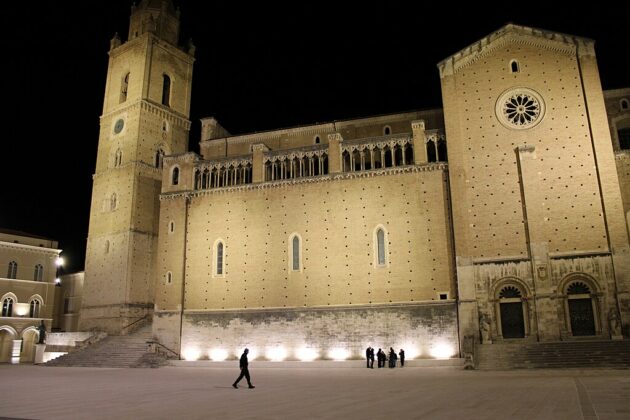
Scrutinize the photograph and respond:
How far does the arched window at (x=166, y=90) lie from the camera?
125 ft

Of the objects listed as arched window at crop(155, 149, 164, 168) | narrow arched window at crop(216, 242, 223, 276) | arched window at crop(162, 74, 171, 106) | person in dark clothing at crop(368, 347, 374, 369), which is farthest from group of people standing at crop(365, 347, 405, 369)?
arched window at crop(162, 74, 171, 106)

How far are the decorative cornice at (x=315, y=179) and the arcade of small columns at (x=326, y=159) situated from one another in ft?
1.07

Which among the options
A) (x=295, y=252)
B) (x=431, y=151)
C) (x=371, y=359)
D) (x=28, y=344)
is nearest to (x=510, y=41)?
(x=431, y=151)

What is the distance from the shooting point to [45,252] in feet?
133

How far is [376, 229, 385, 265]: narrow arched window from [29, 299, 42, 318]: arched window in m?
27.8

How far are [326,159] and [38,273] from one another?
25432mm

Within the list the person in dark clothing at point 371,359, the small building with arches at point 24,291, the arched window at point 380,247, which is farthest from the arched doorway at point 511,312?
the small building with arches at point 24,291

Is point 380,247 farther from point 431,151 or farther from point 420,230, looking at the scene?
point 431,151

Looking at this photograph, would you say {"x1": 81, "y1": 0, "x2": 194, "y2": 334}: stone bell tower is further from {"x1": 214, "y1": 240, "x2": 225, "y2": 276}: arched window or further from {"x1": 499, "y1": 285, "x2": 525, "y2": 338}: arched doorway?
{"x1": 499, "y1": 285, "x2": 525, "y2": 338}: arched doorway

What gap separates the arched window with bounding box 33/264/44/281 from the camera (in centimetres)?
3991

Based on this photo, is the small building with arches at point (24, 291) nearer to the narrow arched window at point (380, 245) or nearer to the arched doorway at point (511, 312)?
the narrow arched window at point (380, 245)

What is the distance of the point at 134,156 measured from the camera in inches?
1364

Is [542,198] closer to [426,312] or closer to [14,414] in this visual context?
[426,312]

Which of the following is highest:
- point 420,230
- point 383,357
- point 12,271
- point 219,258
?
point 420,230
